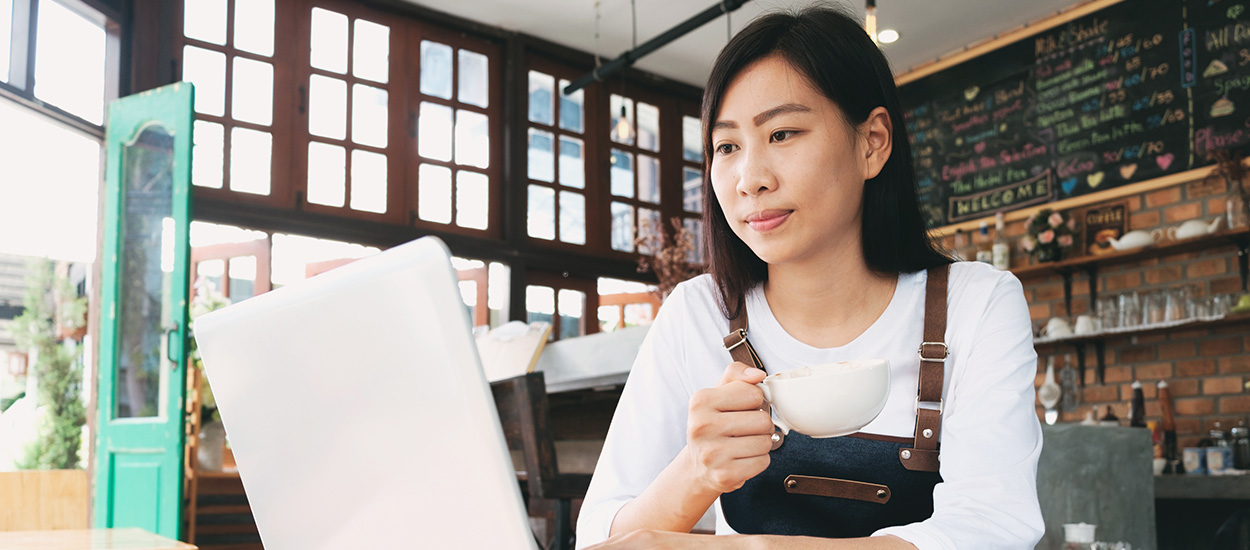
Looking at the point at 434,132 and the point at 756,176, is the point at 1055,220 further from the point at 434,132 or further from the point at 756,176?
the point at 756,176

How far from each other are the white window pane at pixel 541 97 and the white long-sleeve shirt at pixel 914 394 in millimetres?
5036

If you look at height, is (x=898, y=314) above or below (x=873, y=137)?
below

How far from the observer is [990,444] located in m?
0.89

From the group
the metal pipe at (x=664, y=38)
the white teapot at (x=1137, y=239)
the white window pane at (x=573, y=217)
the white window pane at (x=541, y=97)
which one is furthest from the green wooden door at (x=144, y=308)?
the white teapot at (x=1137, y=239)

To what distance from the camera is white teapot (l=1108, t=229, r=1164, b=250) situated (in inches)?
177

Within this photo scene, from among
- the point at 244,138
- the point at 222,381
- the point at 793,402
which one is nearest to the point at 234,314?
the point at 222,381

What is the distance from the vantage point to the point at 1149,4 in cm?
480

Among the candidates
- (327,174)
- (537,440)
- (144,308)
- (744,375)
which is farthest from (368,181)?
(744,375)

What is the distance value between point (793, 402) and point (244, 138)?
191 inches

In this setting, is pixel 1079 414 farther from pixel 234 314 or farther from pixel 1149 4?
pixel 234 314

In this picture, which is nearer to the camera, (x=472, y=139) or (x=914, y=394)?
(x=914, y=394)

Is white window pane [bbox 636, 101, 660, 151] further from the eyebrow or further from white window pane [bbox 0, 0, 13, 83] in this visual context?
the eyebrow

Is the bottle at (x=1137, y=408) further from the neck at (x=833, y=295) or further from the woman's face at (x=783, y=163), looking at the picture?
the woman's face at (x=783, y=163)

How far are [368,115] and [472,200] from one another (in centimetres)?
82
